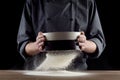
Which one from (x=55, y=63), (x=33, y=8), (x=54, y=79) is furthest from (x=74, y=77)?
(x=33, y=8)

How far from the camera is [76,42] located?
0.70 meters

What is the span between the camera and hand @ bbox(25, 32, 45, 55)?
0.72 m

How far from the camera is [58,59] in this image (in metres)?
0.70

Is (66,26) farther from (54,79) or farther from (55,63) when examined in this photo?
(54,79)

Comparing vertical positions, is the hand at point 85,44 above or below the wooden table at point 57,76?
above

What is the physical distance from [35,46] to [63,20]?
0.32 ft

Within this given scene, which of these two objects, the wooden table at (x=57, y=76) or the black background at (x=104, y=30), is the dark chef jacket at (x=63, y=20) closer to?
the black background at (x=104, y=30)

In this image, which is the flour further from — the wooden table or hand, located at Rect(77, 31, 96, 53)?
the wooden table


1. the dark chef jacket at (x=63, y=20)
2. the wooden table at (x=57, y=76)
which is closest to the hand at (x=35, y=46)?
the dark chef jacket at (x=63, y=20)

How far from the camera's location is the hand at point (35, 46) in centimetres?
72

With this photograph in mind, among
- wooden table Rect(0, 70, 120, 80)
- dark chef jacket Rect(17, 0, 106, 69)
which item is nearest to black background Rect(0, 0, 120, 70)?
dark chef jacket Rect(17, 0, 106, 69)

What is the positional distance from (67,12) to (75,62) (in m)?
0.13

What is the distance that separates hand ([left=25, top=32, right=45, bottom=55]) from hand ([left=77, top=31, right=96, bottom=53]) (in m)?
0.10

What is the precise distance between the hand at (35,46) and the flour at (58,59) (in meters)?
0.03
